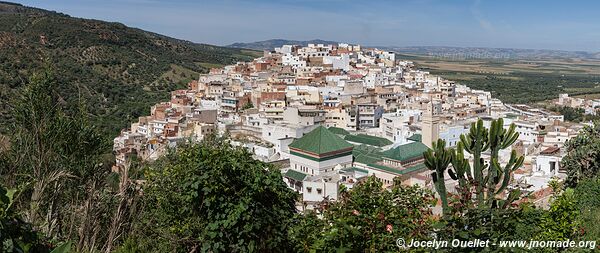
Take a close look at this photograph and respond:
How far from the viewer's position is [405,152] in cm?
1923

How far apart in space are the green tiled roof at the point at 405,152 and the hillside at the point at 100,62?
56.5 feet

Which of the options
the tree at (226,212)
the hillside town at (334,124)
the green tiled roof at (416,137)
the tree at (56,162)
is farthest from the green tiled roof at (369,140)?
the tree at (226,212)

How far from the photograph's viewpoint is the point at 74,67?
42281 mm

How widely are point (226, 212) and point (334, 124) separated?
24476 mm

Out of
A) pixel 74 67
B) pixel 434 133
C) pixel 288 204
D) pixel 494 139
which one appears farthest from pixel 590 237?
pixel 74 67

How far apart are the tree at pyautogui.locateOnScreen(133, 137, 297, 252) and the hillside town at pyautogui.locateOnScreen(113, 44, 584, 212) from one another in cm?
372

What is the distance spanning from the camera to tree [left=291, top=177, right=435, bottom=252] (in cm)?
384

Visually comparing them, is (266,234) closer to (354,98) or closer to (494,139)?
(494,139)

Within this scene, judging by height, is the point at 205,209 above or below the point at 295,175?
above

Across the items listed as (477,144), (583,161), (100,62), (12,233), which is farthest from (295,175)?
(100,62)

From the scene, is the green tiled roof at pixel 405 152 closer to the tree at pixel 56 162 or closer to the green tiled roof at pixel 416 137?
the green tiled roof at pixel 416 137

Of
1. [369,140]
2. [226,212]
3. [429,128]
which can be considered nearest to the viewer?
[226,212]

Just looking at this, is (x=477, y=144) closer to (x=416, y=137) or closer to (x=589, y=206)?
(x=589, y=206)

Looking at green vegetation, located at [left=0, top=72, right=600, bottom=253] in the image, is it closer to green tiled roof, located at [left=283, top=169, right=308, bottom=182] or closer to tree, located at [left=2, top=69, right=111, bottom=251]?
tree, located at [left=2, top=69, right=111, bottom=251]
